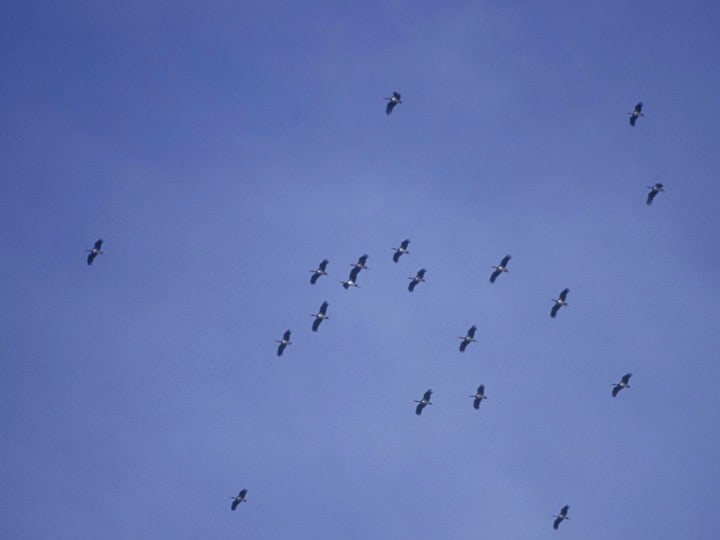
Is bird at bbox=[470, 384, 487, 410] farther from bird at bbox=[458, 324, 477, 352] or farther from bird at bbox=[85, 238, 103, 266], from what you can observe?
bird at bbox=[85, 238, 103, 266]

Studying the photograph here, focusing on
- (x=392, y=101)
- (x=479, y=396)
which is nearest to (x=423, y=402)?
(x=479, y=396)

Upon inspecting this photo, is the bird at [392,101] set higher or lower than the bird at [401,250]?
higher

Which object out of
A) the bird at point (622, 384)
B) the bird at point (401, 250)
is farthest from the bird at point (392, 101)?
the bird at point (622, 384)

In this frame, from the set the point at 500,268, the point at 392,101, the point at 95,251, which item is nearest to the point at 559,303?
the point at 500,268

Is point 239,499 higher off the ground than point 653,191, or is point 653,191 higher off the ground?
point 653,191

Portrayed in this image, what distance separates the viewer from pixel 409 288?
11575 centimetres

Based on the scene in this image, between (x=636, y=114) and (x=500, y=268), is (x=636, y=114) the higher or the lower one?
the higher one

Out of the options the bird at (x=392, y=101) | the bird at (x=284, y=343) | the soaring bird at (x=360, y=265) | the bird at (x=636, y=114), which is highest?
the bird at (x=636, y=114)

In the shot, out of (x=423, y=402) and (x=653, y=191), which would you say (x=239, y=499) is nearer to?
(x=423, y=402)

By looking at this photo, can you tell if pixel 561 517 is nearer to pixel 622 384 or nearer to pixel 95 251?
pixel 622 384

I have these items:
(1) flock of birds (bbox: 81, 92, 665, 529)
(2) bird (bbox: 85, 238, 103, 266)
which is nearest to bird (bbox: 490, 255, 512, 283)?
(1) flock of birds (bbox: 81, 92, 665, 529)

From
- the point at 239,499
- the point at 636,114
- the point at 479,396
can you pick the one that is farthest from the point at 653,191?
the point at 239,499

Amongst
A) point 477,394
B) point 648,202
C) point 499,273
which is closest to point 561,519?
point 477,394

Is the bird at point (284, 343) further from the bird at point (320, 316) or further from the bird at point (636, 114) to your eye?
the bird at point (636, 114)
